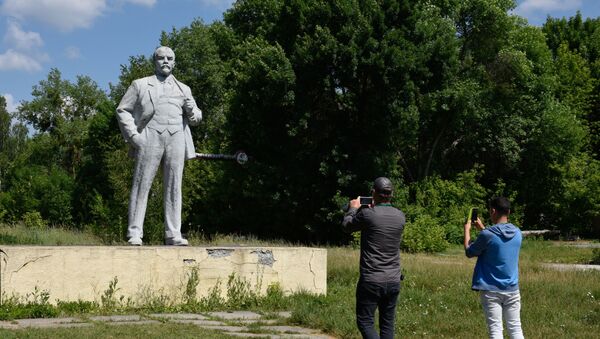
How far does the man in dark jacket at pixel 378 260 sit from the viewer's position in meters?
5.91

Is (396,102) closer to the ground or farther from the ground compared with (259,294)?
farther from the ground

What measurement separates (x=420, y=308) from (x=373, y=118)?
1678 centimetres

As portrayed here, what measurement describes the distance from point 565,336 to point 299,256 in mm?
4359

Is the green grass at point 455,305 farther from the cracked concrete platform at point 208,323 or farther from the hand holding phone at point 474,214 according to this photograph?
the hand holding phone at point 474,214

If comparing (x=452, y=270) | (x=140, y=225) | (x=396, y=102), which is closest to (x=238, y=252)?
(x=140, y=225)

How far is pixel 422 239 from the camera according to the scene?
23.8 metres

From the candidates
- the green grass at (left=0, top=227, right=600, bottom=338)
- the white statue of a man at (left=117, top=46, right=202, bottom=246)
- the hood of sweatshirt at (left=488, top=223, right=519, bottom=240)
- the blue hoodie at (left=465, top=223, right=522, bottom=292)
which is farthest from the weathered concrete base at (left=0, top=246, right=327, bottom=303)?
the hood of sweatshirt at (left=488, top=223, right=519, bottom=240)

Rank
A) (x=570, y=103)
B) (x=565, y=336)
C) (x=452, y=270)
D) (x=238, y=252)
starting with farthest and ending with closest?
(x=570, y=103), (x=452, y=270), (x=238, y=252), (x=565, y=336)

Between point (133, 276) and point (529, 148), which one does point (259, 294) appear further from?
point (529, 148)

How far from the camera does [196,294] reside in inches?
414

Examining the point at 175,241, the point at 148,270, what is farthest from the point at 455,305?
the point at 148,270

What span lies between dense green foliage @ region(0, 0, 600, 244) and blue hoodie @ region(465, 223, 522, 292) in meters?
15.4

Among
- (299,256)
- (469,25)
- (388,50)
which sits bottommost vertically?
(299,256)

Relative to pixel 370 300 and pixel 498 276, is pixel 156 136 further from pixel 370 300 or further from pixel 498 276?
pixel 498 276
